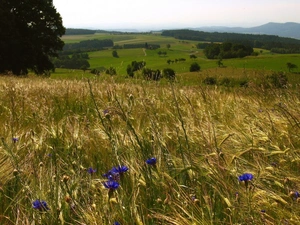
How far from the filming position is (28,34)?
28062 millimetres

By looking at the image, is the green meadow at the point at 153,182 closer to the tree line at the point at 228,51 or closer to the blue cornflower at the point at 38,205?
the blue cornflower at the point at 38,205

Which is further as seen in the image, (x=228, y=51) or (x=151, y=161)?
(x=228, y=51)

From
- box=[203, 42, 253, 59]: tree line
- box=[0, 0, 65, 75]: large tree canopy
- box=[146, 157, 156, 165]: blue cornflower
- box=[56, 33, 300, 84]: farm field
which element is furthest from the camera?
box=[203, 42, 253, 59]: tree line

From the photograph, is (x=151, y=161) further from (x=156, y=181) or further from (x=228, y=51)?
(x=228, y=51)

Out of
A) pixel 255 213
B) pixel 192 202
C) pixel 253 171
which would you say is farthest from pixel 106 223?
pixel 253 171

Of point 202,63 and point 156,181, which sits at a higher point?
point 156,181

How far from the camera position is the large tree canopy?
25.4 m

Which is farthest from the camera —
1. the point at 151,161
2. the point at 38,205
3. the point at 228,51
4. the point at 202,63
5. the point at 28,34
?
the point at 202,63

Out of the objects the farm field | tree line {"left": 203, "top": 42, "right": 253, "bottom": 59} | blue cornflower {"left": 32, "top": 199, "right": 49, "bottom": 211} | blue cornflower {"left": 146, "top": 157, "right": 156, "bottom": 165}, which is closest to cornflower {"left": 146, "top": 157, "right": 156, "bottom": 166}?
blue cornflower {"left": 146, "top": 157, "right": 156, "bottom": 165}

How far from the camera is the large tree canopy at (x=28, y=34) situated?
25.4 metres

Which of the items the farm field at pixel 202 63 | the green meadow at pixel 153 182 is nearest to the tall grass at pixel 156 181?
the green meadow at pixel 153 182

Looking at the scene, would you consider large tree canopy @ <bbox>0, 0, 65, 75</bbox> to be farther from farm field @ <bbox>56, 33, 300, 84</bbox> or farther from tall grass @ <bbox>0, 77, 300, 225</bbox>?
tall grass @ <bbox>0, 77, 300, 225</bbox>

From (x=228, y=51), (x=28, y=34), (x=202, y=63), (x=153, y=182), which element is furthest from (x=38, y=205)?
(x=202, y=63)

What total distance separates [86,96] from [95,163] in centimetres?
281
